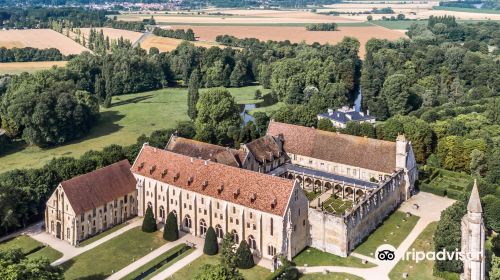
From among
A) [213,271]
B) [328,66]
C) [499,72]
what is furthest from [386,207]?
[499,72]

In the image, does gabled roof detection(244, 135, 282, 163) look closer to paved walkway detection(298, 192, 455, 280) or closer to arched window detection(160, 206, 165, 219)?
arched window detection(160, 206, 165, 219)

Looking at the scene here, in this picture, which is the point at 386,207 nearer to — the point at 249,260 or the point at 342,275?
the point at 342,275

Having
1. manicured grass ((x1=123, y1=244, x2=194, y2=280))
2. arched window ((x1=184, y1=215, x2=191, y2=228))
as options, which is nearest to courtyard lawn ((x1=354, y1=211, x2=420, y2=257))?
manicured grass ((x1=123, y1=244, x2=194, y2=280))

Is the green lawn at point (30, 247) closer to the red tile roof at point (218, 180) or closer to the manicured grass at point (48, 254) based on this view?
the manicured grass at point (48, 254)

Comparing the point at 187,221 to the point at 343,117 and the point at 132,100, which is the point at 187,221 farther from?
the point at 132,100

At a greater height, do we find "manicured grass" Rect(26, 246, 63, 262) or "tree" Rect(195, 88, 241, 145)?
"tree" Rect(195, 88, 241, 145)

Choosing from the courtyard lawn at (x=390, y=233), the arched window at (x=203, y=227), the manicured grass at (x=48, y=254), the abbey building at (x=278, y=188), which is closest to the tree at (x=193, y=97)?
the abbey building at (x=278, y=188)
